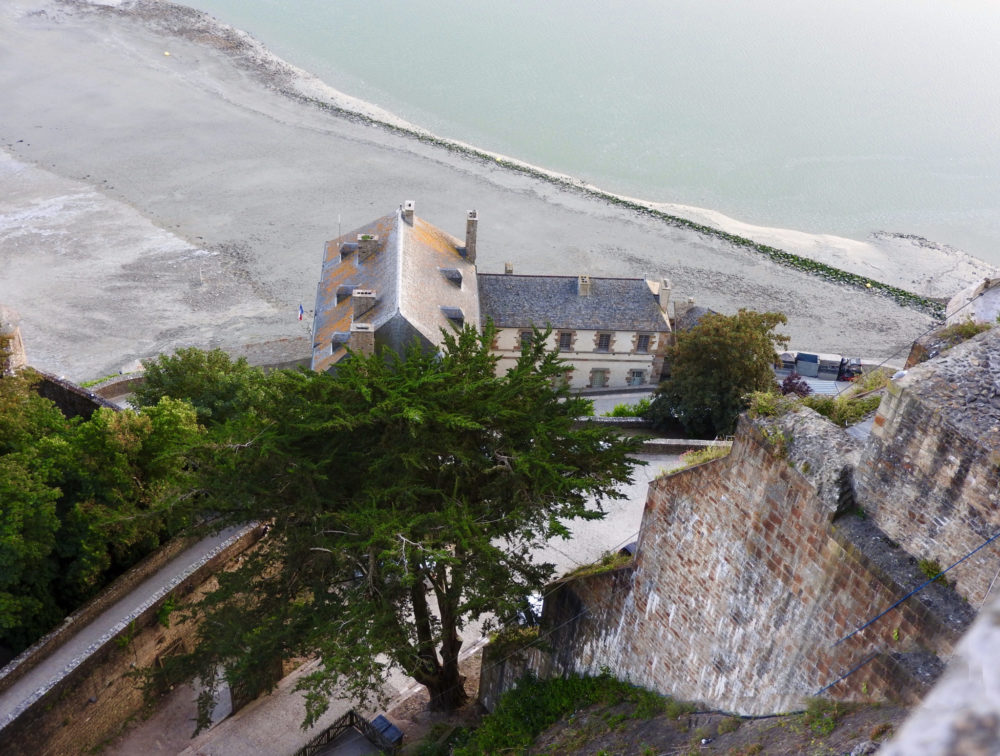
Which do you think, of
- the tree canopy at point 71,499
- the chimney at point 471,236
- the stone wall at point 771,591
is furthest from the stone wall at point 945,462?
the chimney at point 471,236

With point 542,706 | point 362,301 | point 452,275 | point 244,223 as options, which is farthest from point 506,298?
point 244,223

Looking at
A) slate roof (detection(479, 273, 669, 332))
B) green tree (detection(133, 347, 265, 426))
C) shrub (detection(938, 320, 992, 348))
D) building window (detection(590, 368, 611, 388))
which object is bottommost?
green tree (detection(133, 347, 265, 426))

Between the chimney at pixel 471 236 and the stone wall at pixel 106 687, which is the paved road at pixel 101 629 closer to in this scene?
Result: the stone wall at pixel 106 687

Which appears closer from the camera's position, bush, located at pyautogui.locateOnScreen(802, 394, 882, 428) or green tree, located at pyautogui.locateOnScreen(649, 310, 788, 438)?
bush, located at pyautogui.locateOnScreen(802, 394, 882, 428)

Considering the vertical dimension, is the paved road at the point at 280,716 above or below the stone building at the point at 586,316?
below

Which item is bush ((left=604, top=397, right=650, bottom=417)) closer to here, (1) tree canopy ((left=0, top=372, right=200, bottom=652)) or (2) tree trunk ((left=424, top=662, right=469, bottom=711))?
(2) tree trunk ((left=424, top=662, right=469, bottom=711))

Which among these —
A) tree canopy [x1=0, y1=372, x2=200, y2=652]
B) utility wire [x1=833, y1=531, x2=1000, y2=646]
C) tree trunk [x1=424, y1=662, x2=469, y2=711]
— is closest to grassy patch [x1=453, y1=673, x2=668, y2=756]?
tree trunk [x1=424, y1=662, x2=469, y2=711]
